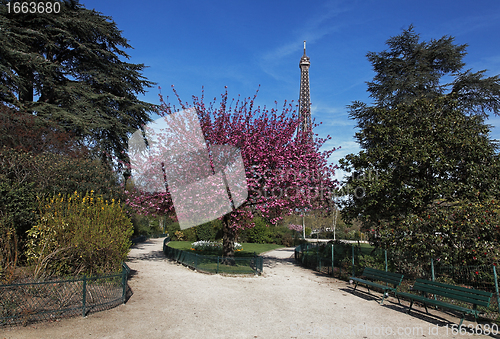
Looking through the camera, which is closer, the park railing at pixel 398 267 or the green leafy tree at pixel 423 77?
the park railing at pixel 398 267

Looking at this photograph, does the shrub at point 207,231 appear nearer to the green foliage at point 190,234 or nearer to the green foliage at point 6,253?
the green foliage at point 190,234

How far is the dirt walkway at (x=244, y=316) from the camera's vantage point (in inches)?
233

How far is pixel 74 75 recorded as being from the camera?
19.6m

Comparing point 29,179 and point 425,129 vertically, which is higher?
point 425,129

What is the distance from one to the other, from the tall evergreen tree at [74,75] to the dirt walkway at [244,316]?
11.9 metres

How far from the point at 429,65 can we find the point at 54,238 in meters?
22.2

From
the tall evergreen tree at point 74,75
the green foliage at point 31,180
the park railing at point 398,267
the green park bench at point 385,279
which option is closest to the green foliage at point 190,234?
the tall evergreen tree at point 74,75

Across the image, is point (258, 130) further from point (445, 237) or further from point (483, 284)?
point (483, 284)

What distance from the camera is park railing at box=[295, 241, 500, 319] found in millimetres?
7996

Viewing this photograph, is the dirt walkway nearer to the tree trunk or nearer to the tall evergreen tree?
the tree trunk

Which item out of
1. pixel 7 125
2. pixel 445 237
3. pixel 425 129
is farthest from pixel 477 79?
pixel 7 125

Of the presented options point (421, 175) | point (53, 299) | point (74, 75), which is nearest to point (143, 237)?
point (74, 75)

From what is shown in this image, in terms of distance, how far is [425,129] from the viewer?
11.1 m

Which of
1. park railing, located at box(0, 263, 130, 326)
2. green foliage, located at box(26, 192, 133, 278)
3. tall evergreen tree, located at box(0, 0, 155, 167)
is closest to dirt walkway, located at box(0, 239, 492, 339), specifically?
park railing, located at box(0, 263, 130, 326)
